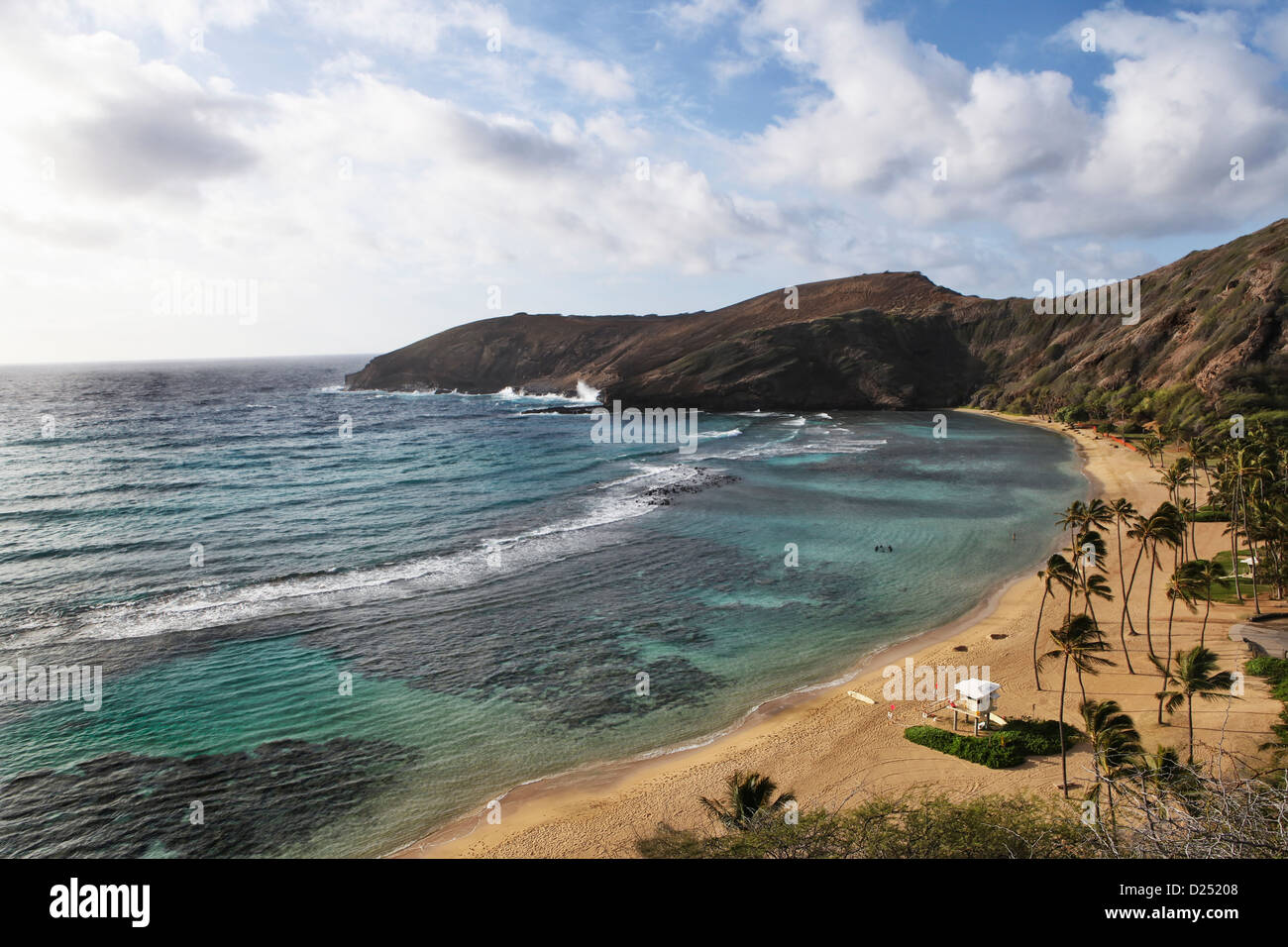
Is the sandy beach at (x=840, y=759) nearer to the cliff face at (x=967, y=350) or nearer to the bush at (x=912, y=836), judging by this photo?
the bush at (x=912, y=836)

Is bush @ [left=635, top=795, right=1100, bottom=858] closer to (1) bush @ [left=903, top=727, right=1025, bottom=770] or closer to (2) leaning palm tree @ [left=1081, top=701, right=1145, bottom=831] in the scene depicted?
(2) leaning palm tree @ [left=1081, top=701, right=1145, bottom=831]

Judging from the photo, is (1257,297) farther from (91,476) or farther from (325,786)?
(91,476)

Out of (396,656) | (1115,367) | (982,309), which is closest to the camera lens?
(396,656)

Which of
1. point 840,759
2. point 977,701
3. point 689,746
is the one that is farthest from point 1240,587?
point 689,746

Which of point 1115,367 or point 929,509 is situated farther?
point 1115,367

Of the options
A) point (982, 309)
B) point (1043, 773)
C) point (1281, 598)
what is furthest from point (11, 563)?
point (982, 309)

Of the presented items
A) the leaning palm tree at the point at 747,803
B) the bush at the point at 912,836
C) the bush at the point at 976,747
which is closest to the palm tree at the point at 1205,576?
the bush at the point at 976,747

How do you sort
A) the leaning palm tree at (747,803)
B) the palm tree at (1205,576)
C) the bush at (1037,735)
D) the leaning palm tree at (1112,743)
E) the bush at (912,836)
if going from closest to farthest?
the bush at (912,836) < the leaning palm tree at (747,803) < the leaning palm tree at (1112,743) < the bush at (1037,735) < the palm tree at (1205,576)

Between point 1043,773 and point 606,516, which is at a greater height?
point 606,516
